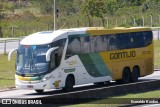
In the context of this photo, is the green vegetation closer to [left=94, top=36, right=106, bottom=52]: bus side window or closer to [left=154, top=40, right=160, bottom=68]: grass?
[left=154, top=40, right=160, bottom=68]: grass

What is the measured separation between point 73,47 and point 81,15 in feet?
157

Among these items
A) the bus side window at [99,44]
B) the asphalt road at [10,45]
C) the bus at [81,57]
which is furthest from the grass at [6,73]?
the bus side window at [99,44]

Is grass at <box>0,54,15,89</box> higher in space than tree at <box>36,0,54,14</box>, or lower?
lower

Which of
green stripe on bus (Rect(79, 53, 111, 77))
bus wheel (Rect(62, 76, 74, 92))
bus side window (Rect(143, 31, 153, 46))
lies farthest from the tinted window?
bus side window (Rect(143, 31, 153, 46))

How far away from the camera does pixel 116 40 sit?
112 ft

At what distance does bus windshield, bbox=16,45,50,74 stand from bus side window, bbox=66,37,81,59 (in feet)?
4.95

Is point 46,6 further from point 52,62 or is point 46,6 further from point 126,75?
point 52,62

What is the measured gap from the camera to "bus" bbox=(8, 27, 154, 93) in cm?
2953

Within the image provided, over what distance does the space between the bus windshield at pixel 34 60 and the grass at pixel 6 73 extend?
14.5ft

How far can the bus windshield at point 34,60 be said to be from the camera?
96.7 ft

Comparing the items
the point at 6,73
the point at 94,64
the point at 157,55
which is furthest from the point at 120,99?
the point at 157,55

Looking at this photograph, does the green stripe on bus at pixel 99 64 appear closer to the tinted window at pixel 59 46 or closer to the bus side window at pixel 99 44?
the bus side window at pixel 99 44

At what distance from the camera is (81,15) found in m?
78.8

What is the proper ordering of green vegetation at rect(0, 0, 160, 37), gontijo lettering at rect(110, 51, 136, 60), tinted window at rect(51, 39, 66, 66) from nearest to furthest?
tinted window at rect(51, 39, 66, 66)
gontijo lettering at rect(110, 51, 136, 60)
green vegetation at rect(0, 0, 160, 37)
